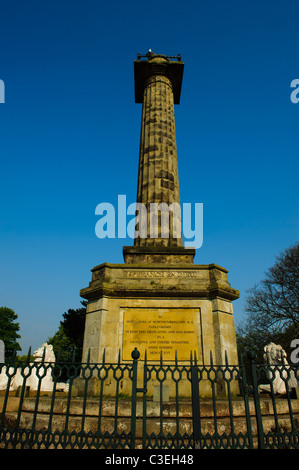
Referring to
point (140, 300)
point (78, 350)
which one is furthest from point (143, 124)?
point (78, 350)

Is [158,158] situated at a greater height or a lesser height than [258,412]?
greater

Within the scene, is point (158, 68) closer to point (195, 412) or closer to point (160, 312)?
point (160, 312)

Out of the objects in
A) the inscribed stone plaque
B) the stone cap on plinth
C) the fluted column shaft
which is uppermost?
the fluted column shaft

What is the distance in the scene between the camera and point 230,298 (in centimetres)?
812

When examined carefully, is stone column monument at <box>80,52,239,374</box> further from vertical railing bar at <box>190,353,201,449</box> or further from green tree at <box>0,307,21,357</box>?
green tree at <box>0,307,21,357</box>

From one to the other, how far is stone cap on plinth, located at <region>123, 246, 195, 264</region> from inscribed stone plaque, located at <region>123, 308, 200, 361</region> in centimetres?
198

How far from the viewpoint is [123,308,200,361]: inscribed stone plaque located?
23.3 feet

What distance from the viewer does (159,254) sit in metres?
9.33

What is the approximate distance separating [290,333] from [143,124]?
1847 centimetres

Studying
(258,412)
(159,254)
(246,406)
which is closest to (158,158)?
(159,254)

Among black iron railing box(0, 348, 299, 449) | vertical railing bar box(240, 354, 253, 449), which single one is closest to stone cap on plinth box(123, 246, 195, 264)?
black iron railing box(0, 348, 299, 449)

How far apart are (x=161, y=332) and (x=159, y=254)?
2.72m

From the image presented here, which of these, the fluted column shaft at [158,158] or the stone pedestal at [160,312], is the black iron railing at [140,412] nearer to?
the stone pedestal at [160,312]

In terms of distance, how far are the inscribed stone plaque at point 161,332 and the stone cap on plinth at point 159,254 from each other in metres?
1.98
